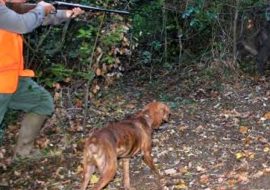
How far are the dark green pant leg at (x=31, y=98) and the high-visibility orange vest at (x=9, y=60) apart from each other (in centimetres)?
38

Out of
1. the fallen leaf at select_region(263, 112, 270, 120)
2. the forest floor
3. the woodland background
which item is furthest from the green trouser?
the fallen leaf at select_region(263, 112, 270, 120)

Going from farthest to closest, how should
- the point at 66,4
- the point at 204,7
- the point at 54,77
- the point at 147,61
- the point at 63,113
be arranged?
the point at 147,61
the point at 204,7
the point at 63,113
the point at 54,77
the point at 66,4

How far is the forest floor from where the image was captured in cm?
678

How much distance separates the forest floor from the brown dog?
599mm

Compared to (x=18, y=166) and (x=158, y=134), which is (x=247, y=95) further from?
(x=18, y=166)

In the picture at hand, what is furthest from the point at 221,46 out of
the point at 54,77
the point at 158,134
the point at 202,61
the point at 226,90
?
the point at 54,77

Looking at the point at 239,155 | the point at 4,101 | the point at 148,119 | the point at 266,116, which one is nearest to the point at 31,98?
the point at 4,101

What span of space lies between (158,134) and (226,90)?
2.37 meters

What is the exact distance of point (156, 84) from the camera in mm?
11078

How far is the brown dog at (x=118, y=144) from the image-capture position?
5758mm

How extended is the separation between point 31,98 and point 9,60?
842mm

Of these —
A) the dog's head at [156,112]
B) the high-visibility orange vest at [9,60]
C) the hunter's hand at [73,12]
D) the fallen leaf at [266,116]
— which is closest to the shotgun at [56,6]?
the hunter's hand at [73,12]

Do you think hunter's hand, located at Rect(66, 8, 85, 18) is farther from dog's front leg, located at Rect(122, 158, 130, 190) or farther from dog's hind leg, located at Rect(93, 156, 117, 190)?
dog's hind leg, located at Rect(93, 156, 117, 190)

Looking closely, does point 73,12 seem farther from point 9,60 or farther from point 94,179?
point 94,179
